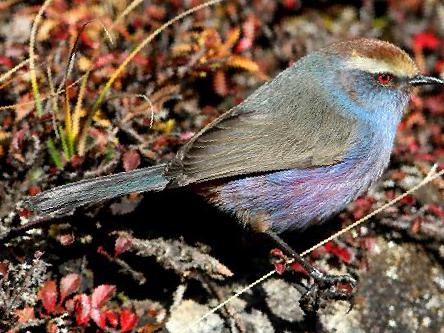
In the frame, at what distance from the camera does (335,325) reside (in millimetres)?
4758

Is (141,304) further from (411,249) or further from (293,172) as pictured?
(411,249)

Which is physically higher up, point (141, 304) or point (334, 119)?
point (334, 119)

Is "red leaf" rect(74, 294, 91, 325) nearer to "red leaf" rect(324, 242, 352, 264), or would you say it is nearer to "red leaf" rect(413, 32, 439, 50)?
"red leaf" rect(324, 242, 352, 264)

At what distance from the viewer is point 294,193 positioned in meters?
4.48

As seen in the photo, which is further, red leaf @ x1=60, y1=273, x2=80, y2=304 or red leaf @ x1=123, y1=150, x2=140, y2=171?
red leaf @ x1=123, y1=150, x2=140, y2=171

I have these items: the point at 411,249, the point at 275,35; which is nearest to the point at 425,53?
the point at 275,35

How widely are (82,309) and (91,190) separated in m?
0.77

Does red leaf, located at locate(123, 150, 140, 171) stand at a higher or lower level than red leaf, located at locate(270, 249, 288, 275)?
higher

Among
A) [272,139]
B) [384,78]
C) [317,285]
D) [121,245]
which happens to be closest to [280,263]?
[317,285]

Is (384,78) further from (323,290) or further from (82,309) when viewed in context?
(82,309)

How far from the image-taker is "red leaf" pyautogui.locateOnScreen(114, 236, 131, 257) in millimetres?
4348

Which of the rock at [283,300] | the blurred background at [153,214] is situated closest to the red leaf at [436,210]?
the blurred background at [153,214]

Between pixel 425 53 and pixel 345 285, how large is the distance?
3378mm

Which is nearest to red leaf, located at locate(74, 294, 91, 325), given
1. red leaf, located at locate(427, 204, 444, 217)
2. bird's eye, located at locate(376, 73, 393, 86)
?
bird's eye, located at locate(376, 73, 393, 86)
